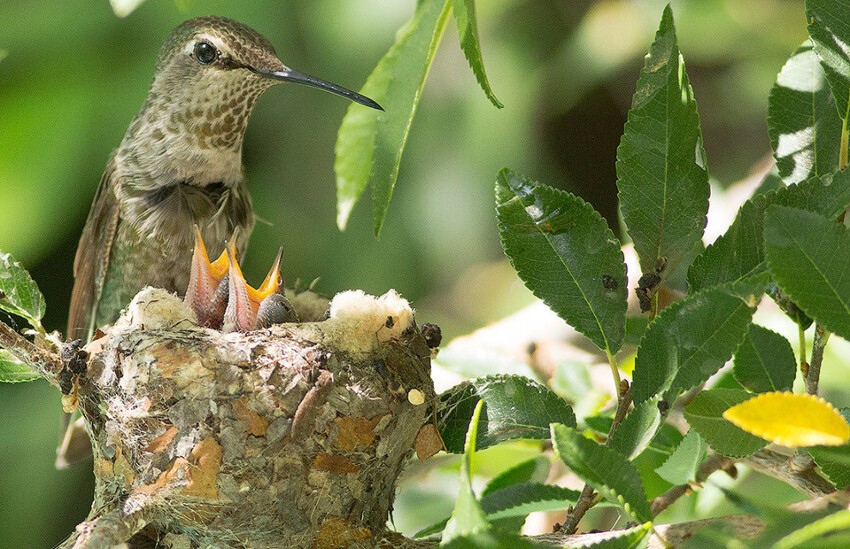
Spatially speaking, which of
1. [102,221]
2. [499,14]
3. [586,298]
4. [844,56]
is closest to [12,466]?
[102,221]

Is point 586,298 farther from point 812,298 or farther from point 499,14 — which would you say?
point 499,14

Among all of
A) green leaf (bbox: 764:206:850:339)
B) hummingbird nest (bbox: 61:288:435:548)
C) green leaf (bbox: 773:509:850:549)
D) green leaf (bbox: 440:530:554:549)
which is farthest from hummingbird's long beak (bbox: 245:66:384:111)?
green leaf (bbox: 773:509:850:549)

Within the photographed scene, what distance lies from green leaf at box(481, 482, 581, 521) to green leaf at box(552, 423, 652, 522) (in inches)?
10.4

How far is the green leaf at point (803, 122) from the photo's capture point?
1.41m

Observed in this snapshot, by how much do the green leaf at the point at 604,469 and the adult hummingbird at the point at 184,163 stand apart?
168 cm

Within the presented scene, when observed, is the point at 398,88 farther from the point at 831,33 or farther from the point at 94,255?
the point at 94,255

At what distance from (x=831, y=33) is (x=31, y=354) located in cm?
124

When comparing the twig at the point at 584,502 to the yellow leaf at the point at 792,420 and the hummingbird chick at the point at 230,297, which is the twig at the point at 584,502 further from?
the hummingbird chick at the point at 230,297

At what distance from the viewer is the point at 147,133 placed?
264 centimetres

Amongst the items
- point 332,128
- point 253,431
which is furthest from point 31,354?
point 332,128

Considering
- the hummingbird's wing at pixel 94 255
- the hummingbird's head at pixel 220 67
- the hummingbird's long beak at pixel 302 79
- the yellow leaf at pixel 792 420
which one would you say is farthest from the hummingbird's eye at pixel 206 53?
the yellow leaf at pixel 792 420

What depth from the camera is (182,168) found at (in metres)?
2.60

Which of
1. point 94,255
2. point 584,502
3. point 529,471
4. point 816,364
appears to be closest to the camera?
point 816,364

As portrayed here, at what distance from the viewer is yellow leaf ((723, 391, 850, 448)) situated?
92 centimetres
